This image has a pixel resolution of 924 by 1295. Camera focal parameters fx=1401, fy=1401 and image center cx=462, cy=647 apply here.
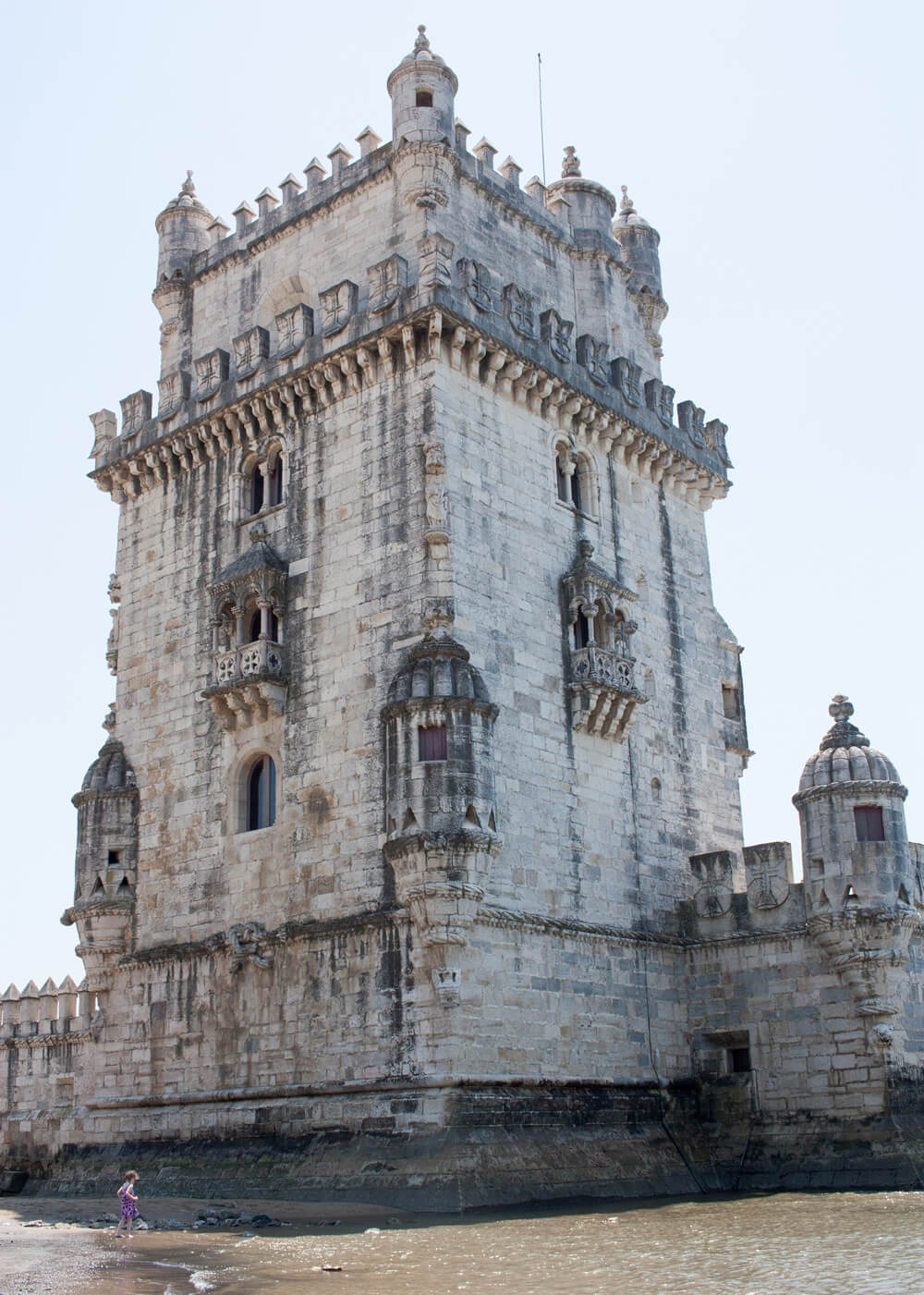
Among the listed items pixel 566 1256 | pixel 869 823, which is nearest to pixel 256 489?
pixel 869 823

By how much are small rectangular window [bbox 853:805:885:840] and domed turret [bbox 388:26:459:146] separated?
51.4 feet

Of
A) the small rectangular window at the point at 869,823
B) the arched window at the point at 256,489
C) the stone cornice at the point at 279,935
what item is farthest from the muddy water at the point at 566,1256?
the arched window at the point at 256,489

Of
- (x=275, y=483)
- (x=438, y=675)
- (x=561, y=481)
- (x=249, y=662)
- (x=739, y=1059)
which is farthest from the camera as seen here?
(x=561, y=481)

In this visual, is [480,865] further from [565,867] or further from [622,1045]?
[622,1045]

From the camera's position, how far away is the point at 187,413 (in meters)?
30.6

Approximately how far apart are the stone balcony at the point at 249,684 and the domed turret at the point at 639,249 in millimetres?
14212

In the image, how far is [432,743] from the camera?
78.1ft

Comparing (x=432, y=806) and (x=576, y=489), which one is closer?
(x=432, y=806)

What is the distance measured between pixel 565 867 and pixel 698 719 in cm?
671

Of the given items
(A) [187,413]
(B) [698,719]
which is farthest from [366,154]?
(B) [698,719]

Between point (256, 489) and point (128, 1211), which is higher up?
point (256, 489)

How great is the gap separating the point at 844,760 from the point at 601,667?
16.3 feet

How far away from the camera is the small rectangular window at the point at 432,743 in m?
23.7

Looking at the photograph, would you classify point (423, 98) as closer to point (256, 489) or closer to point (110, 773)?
point (256, 489)
